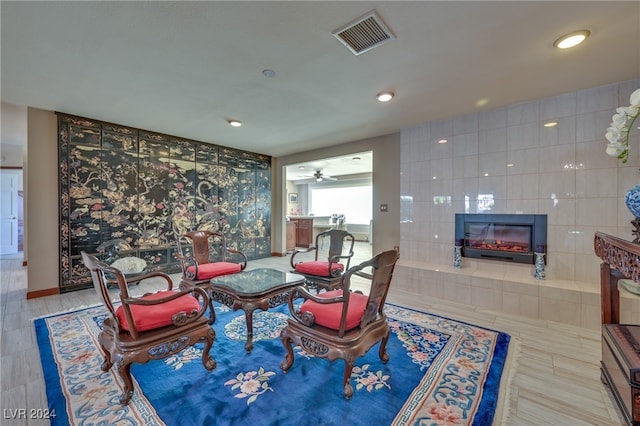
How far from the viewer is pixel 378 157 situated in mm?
4848

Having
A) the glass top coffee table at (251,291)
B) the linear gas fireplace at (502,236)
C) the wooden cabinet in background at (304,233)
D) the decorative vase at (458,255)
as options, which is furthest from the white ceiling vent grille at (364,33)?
the wooden cabinet in background at (304,233)

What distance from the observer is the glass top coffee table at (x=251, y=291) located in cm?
232

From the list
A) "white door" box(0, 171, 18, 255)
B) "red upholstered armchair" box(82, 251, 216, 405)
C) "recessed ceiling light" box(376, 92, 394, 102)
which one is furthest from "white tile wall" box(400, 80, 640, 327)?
"white door" box(0, 171, 18, 255)

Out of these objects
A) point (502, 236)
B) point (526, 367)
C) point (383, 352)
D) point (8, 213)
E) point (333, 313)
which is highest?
point (8, 213)

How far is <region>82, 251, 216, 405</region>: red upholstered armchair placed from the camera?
1647mm

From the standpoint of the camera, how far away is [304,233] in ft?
28.5

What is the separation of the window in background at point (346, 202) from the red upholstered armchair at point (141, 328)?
869 centimetres

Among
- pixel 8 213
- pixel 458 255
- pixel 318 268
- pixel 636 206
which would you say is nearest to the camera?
pixel 636 206

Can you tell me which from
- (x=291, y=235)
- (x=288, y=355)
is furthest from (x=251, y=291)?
(x=291, y=235)

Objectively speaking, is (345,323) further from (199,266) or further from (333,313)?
(199,266)

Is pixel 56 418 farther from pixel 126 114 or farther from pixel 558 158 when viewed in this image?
pixel 558 158

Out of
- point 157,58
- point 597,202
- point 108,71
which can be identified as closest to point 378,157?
point 597,202

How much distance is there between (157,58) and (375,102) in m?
2.37

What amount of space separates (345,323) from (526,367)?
1.60 meters
